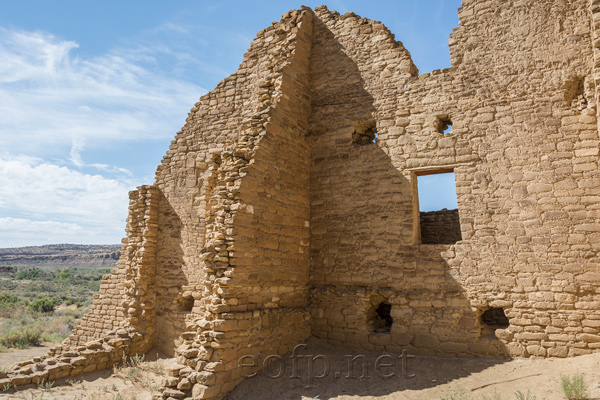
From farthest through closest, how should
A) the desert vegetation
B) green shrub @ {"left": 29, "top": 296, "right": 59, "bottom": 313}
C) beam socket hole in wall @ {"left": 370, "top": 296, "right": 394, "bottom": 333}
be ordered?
green shrub @ {"left": 29, "top": 296, "right": 59, "bottom": 313} → the desert vegetation → beam socket hole in wall @ {"left": 370, "top": 296, "right": 394, "bottom": 333}

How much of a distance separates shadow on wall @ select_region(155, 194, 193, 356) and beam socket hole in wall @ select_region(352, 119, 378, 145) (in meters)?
4.99

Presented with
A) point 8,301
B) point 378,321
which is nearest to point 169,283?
point 378,321

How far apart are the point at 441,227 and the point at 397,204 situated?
2.98 meters

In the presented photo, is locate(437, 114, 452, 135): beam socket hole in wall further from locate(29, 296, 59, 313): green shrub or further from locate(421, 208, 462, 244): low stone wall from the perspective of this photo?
locate(29, 296, 59, 313): green shrub

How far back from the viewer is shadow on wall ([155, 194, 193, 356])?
9.48 meters

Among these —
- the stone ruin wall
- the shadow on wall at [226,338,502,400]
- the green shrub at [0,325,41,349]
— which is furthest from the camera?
the green shrub at [0,325,41,349]

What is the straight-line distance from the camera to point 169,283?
980 centimetres

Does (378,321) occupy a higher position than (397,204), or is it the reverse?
(397,204)

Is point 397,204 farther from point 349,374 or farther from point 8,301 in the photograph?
point 8,301

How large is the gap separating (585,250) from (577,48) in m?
3.41

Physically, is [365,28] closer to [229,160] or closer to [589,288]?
[229,160]

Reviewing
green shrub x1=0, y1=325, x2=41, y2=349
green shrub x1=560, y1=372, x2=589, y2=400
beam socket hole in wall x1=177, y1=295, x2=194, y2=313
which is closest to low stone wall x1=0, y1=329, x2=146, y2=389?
beam socket hole in wall x1=177, y1=295, x2=194, y2=313

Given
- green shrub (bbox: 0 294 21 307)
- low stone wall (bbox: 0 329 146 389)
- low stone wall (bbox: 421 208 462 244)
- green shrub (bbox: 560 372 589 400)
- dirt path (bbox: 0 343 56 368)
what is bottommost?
dirt path (bbox: 0 343 56 368)

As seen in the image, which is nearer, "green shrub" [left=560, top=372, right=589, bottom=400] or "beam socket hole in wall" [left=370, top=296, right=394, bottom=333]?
"green shrub" [left=560, top=372, right=589, bottom=400]
